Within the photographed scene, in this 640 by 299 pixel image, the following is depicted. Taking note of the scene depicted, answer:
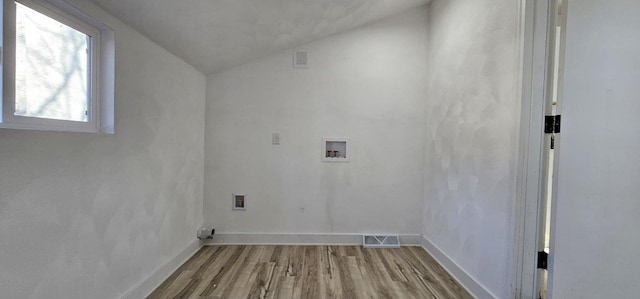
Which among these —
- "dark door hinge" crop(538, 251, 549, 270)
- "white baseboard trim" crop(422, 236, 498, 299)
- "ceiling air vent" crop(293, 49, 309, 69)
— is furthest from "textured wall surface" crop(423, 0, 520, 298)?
"ceiling air vent" crop(293, 49, 309, 69)

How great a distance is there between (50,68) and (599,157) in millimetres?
2458

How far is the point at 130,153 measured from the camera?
1.68 meters

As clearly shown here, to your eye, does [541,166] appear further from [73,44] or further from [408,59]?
[73,44]

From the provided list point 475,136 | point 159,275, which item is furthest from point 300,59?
point 159,275

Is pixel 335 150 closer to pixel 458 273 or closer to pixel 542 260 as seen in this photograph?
pixel 458 273

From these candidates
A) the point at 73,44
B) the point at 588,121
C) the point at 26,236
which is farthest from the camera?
the point at 73,44

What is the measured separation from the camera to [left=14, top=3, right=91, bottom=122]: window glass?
1096 millimetres

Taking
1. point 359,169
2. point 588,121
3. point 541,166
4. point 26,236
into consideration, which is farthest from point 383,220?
point 26,236

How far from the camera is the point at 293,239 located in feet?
9.26

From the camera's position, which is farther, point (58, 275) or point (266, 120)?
point (266, 120)

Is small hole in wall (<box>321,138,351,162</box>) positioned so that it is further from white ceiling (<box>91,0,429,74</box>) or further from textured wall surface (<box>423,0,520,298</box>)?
white ceiling (<box>91,0,429,74</box>)

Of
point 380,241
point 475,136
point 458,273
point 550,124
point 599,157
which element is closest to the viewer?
point 599,157

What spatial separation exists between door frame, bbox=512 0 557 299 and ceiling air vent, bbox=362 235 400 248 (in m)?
1.30

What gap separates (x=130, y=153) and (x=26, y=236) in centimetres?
69
